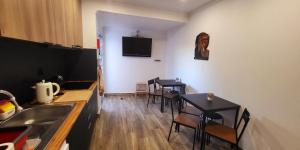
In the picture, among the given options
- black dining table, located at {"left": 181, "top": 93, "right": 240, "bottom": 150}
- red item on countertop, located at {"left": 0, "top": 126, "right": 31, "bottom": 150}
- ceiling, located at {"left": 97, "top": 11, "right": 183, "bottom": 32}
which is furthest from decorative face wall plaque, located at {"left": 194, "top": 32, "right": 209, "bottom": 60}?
red item on countertop, located at {"left": 0, "top": 126, "right": 31, "bottom": 150}

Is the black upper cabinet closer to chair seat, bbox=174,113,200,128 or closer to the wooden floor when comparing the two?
the wooden floor

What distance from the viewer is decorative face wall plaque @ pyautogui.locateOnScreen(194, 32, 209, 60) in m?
3.07

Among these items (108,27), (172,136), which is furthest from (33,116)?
(108,27)

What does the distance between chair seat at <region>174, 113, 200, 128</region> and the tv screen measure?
3.12m

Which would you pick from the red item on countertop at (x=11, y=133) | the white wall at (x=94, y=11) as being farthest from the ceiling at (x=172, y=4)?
the red item on countertop at (x=11, y=133)

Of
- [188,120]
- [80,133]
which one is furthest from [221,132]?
[80,133]

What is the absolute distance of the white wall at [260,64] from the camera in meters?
1.65

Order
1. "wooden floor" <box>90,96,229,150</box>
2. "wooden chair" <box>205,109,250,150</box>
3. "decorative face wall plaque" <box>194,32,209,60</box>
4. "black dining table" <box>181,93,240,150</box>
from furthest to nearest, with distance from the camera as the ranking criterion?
"decorative face wall plaque" <box>194,32,209,60</box> < "wooden floor" <box>90,96,229,150</box> < "black dining table" <box>181,93,240,150</box> < "wooden chair" <box>205,109,250,150</box>

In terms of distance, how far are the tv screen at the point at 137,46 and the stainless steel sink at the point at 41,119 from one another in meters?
3.69

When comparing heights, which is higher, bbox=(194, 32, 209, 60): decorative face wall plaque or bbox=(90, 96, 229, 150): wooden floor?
bbox=(194, 32, 209, 60): decorative face wall plaque

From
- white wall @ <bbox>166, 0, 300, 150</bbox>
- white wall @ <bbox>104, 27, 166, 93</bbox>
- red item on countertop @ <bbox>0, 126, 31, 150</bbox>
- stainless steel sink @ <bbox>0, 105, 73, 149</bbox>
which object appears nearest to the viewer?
red item on countertop @ <bbox>0, 126, 31, 150</bbox>

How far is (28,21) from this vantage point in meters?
0.99

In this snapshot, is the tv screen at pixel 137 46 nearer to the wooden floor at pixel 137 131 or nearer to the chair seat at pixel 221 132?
the wooden floor at pixel 137 131

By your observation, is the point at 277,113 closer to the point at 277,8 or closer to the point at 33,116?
the point at 277,8
